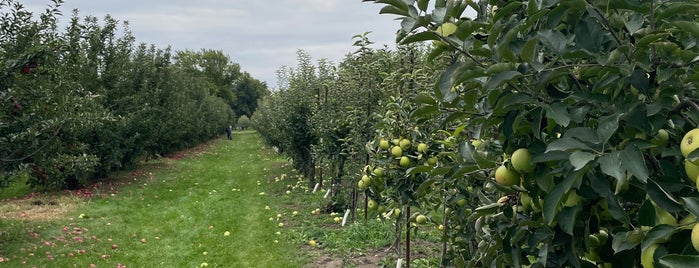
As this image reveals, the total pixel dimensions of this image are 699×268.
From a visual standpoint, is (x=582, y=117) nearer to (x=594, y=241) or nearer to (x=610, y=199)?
(x=610, y=199)

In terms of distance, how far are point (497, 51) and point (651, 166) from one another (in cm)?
51

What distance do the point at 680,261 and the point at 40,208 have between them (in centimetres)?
1116

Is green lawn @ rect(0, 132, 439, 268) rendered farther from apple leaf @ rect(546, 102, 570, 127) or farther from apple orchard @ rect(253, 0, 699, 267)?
apple leaf @ rect(546, 102, 570, 127)

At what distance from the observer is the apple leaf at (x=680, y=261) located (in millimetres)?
884

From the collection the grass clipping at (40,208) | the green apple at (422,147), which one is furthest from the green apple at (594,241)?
the grass clipping at (40,208)

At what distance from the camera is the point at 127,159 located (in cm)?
1445

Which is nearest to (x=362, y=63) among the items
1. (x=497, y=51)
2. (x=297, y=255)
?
(x=297, y=255)

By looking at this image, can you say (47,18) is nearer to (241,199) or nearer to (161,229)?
(161,229)

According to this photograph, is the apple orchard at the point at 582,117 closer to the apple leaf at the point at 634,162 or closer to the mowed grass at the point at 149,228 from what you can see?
the apple leaf at the point at 634,162

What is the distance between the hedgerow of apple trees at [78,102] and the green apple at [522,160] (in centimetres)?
622

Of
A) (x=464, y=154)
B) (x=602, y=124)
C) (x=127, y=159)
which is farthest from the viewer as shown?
(x=127, y=159)

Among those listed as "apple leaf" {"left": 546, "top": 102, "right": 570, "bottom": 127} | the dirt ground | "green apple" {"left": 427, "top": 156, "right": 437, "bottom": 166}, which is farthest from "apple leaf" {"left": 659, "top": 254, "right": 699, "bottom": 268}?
the dirt ground

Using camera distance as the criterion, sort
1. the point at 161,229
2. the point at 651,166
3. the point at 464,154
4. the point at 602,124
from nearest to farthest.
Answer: the point at 602,124 → the point at 651,166 → the point at 464,154 → the point at 161,229

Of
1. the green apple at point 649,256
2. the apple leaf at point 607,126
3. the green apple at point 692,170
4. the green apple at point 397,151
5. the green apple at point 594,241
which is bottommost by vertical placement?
the green apple at point 397,151
